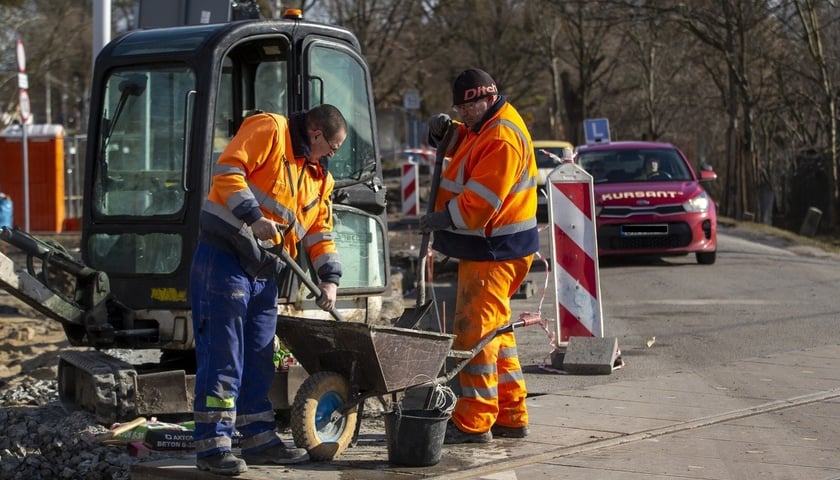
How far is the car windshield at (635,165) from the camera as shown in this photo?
703 inches

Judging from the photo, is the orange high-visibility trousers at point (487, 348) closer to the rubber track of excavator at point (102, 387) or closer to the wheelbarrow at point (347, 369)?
the wheelbarrow at point (347, 369)

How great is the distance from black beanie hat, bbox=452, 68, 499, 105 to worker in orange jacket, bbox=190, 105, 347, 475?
0.98 m

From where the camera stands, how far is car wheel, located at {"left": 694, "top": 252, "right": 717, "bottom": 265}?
682 inches

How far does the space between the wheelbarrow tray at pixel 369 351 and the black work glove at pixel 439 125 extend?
1.33m

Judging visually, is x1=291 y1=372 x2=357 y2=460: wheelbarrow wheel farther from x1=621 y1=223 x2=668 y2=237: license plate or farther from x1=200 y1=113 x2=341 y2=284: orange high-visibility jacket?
x1=621 y1=223 x2=668 y2=237: license plate

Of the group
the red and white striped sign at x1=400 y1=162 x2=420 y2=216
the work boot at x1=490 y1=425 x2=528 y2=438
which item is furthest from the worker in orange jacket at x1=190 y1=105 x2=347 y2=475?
the red and white striped sign at x1=400 y1=162 x2=420 y2=216

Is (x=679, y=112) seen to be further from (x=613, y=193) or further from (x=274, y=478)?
(x=274, y=478)

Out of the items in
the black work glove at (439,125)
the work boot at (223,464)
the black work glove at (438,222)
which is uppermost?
the black work glove at (439,125)

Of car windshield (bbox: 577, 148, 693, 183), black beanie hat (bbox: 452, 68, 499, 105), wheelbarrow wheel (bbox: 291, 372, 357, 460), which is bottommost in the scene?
wheelbarrow wheel (bbox: 291, 372, 357, 460)

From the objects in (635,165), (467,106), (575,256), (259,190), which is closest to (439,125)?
(467,106)

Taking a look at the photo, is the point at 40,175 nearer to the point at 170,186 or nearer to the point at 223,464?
the point at 170,186

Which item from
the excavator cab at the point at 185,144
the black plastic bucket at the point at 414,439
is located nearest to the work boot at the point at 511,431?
the black plastic bucket at the point at 414,439

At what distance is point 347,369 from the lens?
21.7 feet

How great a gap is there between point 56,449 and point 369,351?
2223 mm
